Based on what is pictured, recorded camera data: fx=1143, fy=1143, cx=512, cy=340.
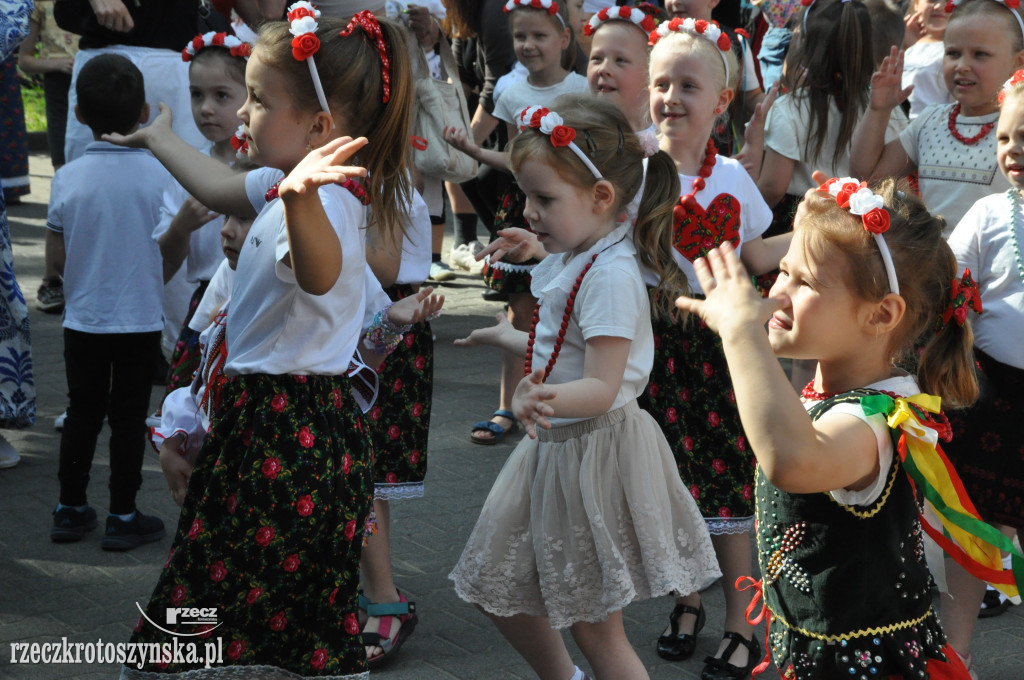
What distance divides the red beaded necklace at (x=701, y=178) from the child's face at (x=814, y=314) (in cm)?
144

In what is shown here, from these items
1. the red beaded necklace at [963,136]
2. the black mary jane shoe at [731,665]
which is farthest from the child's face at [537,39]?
the black mary jane shoe at [731,665]

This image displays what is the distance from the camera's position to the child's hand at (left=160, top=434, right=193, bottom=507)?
3.01 meters

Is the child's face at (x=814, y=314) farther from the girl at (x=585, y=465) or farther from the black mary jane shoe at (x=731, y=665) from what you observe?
the black mary jane shoe at (x=731, y=665)

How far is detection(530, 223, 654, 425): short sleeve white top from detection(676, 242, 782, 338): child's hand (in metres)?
0.71

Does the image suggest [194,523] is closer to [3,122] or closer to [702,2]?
[702,2]

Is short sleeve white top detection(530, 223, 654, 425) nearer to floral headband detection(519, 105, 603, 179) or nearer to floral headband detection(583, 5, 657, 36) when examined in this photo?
floral headband detection(519, 105, 603, 179)

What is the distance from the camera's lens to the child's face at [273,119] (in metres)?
2.77

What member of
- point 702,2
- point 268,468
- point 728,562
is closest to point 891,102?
point 702,2

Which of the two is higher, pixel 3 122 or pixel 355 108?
pixel 355 108

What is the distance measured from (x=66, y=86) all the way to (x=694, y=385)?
25.2 feet

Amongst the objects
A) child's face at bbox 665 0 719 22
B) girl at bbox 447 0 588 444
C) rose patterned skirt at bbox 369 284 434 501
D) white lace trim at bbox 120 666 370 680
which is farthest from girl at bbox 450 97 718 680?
child's face at bbox 665 0 719 22

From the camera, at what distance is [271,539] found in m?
2.69

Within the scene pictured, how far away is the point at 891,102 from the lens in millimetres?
→ 4629

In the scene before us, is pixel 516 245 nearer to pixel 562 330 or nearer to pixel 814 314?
pixel 562 330
